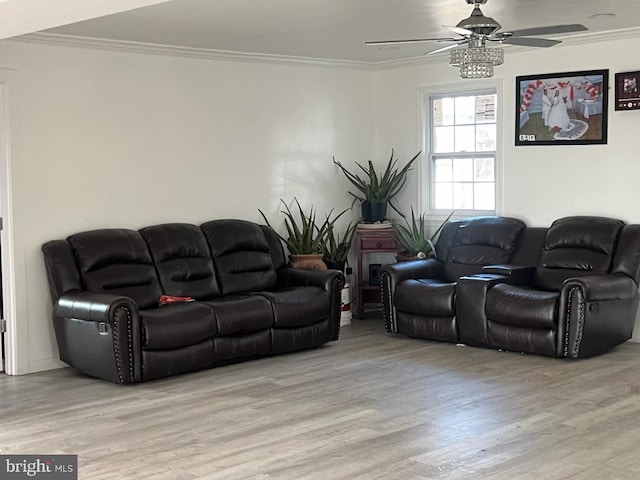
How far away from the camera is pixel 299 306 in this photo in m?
6.84

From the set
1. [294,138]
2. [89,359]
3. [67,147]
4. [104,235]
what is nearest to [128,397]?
[89,359]

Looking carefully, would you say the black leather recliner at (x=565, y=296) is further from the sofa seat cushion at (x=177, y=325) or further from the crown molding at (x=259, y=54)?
the sofa seat cushion at (x=177, y=325)

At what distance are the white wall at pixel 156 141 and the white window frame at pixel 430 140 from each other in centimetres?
59

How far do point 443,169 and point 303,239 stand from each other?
1.64 metres

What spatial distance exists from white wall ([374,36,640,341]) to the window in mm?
207

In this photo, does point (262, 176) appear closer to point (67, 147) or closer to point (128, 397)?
point (67, 147)

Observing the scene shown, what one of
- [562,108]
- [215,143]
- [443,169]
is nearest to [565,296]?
[562,108]

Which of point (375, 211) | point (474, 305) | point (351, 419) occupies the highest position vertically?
point (375, 211)

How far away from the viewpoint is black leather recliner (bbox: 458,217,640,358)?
6422 millimetres

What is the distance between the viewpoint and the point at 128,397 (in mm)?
5637

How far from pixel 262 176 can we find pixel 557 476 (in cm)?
449

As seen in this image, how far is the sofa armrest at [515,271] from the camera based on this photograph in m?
7.10

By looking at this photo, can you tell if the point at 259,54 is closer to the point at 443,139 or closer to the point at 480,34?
the point at 443,139

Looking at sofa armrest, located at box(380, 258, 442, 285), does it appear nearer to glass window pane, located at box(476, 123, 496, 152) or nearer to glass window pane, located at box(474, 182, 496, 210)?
glass window pane, located at box(474, 182, 496, 210)
